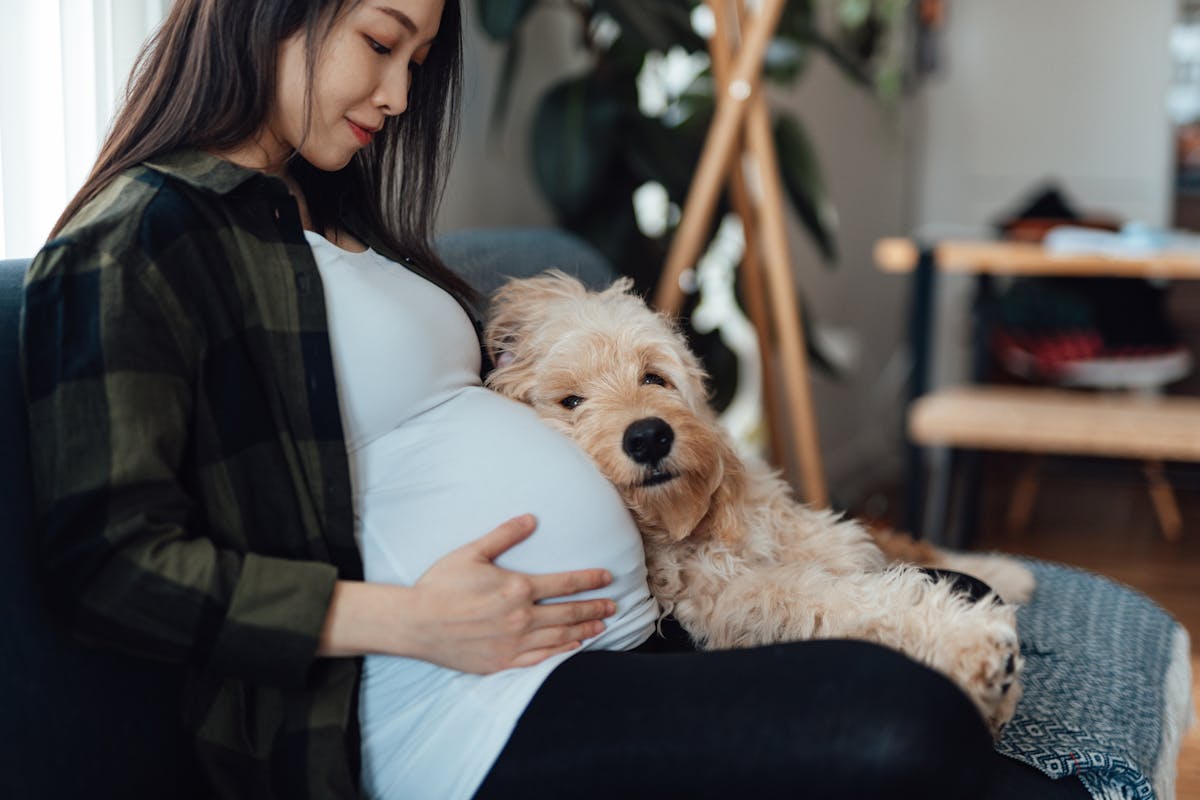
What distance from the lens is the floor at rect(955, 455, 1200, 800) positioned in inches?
128

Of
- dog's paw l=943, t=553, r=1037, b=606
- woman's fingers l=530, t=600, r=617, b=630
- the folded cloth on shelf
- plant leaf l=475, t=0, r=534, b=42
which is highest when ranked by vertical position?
plant leaf l=475, t=0, r=534, b=42

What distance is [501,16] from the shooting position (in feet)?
6.88

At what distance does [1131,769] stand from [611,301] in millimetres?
717

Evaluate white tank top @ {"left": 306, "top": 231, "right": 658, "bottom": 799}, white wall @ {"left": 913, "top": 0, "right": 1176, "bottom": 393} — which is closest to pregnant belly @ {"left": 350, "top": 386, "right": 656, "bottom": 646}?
white tank top @ {"left": 306, "top": 231, "right": 658, "bottom": 799}

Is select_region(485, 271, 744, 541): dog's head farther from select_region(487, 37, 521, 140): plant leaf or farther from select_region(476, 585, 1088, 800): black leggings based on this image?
select_region(487, 37, 521, 140): plant leaf

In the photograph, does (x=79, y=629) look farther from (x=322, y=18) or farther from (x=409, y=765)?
(x=322, y=18)

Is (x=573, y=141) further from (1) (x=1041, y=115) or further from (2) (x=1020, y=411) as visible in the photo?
(1) (x=1041, y=115)

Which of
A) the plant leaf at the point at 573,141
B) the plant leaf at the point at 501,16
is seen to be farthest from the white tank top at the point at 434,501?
the plant leaf at the point at 573,141

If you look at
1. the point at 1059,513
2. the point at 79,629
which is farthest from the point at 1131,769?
the point at 1059,513

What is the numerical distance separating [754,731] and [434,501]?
1.14 ft

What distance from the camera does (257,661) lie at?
0.97 metres

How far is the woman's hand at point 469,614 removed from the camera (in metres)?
0.99

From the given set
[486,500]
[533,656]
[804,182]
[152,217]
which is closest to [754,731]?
[533,656]

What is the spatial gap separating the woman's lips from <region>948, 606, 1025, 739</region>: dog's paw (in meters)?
0.73
